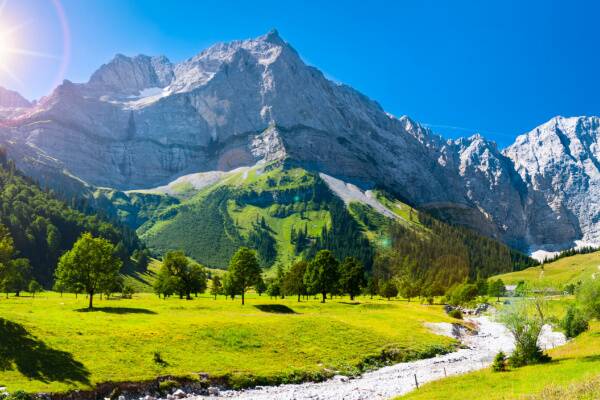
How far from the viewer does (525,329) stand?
174 feet

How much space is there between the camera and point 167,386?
47.0 m

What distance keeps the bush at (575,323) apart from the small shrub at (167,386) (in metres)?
76.6

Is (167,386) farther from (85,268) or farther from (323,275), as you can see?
(323,275)

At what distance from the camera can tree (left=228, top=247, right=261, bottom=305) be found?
4397 inches

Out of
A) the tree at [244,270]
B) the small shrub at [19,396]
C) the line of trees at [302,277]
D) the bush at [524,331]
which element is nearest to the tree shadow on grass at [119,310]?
the tree at [244,270]

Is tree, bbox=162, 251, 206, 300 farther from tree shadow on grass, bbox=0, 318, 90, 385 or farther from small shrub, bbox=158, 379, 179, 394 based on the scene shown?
small shrub, bbox=158, 379, 179, 394

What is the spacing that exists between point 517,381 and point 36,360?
49764 millimetres

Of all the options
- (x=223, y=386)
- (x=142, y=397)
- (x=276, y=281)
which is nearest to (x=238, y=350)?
(x=223, y=386)

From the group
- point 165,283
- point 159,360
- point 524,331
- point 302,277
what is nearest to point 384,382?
point 524,331

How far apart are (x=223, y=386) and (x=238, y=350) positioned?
11162mm

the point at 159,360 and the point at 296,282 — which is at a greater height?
the point at 296,282

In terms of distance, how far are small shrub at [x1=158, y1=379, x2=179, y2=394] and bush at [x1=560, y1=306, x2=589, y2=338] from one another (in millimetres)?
76557

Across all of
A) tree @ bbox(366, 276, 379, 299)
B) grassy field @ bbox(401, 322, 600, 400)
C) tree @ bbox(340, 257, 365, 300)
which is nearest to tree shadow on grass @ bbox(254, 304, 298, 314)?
tree @ bbox(340, 257, 365, 300)

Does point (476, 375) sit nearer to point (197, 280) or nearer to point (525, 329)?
point (525, 329)
